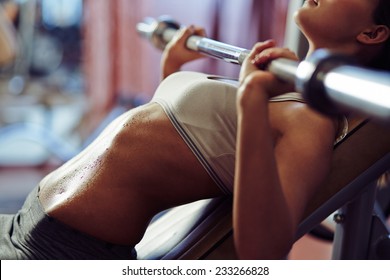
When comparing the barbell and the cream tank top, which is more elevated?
the barbell

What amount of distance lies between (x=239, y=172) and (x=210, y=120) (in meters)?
0.24

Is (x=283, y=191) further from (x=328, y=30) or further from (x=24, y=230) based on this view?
(x=24, y=230)

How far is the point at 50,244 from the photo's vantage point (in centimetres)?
97

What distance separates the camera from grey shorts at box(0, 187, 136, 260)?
37.4 inches

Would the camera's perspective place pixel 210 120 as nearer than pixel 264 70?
No

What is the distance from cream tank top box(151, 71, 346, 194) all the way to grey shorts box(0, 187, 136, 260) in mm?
221

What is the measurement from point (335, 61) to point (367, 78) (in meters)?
0.07

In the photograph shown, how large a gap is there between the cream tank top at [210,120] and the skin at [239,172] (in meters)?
0.02

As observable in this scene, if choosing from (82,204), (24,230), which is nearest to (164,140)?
(82,204)

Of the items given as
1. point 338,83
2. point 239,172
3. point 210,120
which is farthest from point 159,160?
point 338,83

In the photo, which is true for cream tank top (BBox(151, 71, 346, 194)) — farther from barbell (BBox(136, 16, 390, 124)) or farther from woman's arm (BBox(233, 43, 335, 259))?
barbell (BBox(136, 16, 390, 124))

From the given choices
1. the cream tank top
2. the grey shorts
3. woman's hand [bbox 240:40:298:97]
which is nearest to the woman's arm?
woman's hand [bbox 240:40:298:97]

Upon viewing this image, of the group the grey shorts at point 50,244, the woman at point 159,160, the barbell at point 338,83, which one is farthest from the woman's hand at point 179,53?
the barbell at point 338,83

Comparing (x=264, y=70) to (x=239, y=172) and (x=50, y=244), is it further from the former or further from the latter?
(x=50, y=244)
